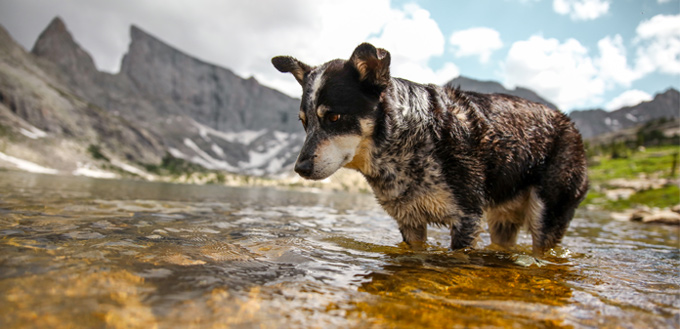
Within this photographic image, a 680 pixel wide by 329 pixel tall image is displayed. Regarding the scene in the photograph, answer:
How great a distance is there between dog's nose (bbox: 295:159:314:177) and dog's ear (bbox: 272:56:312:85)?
95.6 inches

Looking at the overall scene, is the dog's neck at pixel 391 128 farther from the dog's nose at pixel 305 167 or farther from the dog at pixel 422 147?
the dog's nose at pixel 305 167

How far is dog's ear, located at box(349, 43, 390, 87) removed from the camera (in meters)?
5.63

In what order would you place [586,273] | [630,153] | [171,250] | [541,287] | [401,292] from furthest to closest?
1. [630,153]
2. [586,273]
3. [171,250]
4. [541,287]
5. [401,292]

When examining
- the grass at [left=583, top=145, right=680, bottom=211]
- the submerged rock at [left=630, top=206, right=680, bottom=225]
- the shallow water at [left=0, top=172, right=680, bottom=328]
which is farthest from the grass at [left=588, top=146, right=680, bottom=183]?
the shallow water at [left=0, top=172, right=680, bottom=328]

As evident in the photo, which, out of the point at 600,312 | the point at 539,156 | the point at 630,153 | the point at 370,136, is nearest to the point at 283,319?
the point at 600,312

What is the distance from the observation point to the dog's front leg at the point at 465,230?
5977 millimetres

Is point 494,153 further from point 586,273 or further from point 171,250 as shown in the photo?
point 171,250

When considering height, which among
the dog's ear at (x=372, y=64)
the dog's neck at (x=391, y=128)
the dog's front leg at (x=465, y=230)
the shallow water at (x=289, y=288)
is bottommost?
the shallow water at (x=289, y=288)

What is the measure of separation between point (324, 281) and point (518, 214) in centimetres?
548

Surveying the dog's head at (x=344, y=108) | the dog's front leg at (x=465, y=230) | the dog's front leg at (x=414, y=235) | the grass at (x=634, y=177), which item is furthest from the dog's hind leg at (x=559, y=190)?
the grass at (x=634, y=177)

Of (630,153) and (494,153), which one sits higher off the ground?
(630,153)

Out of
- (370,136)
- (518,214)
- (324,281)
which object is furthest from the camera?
(518,214)

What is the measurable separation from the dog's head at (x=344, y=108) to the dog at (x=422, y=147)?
0.02 m

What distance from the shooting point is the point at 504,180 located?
6523 mm
